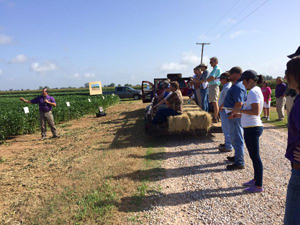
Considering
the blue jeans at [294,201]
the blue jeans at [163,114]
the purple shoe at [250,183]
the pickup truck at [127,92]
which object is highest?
the pickup truck at [127,92]

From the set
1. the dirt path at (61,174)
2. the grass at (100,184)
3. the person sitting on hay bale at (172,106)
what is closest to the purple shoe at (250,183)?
the grass at (100,184)

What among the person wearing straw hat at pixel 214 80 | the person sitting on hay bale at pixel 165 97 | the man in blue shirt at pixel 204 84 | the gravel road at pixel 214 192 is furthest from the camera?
the man in blue shirt at pixel 204 84

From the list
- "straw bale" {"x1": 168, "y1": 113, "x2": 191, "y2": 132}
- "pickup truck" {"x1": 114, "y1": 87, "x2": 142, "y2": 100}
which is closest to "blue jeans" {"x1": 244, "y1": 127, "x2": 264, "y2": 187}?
"straw bale" {"x1": 168, "y1": 113, "x2": 191, "y2": 132}

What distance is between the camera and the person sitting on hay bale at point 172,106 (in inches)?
226

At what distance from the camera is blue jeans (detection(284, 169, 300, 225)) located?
1.67 metres

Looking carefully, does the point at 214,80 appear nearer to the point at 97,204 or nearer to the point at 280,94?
the point at 280,94

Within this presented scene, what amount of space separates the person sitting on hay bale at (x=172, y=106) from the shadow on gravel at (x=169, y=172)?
1993 mm

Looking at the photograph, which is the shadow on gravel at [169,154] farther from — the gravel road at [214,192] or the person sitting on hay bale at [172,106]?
the person sitting on hay bale at [172,106]

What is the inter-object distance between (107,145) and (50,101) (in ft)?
10.9

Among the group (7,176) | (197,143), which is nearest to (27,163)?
(7,176)

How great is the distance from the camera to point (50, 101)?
7770 millimetres

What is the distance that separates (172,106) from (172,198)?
3159 millimetres

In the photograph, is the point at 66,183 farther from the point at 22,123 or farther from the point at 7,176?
the point at 22,123

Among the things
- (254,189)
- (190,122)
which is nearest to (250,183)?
(254,189)
